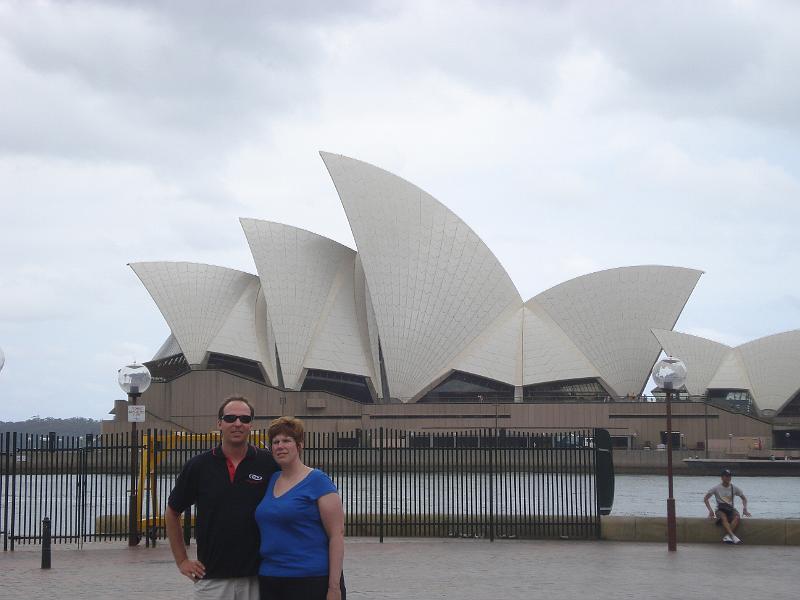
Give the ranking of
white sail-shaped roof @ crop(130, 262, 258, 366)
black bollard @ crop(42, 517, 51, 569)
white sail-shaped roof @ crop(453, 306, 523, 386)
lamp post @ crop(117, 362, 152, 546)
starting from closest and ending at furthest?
black bollard @ crop(42, 517, 51, 569), lamp post @ crop(117, 362, 152, 546), white sail-shaped roof @ crop(130, 262, 258, 366), white sail-shaped roof @ crop(453, 306, 523, 386)

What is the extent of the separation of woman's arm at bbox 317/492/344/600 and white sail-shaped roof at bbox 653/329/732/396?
5738 cm

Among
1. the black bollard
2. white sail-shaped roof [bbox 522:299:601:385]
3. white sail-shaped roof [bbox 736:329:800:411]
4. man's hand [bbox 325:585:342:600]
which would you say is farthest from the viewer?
white sail-shaped roof [bbox 736:329:800:411]

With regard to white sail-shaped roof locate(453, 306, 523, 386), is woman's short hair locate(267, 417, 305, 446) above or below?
below

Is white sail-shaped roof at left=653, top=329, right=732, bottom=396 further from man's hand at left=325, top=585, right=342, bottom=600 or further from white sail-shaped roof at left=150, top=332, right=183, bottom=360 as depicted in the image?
man's hand at left=325, top=585, right=342, bottom=600

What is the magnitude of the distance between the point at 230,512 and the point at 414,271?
157 ft

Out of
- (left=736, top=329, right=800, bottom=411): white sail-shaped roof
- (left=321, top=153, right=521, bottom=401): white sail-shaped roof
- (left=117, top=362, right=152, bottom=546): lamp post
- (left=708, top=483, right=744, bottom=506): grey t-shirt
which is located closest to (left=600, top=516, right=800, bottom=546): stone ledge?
(left=708, top=483, right=744, bottom=506): grey t-shirt

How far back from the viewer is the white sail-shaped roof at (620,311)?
57875mm

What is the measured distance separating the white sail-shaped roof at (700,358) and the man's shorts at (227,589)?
57320mm

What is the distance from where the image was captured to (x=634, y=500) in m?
34.2

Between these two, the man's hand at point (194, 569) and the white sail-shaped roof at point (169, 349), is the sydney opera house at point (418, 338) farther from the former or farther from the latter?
the man's hand at point (194, 569)

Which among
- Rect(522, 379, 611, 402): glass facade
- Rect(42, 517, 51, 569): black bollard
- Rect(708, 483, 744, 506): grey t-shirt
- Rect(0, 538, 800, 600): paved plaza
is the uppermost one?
Rect(522, 379, 611, 402): glass facade

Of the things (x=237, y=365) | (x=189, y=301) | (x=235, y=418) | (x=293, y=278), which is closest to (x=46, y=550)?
(x=235, y=418)

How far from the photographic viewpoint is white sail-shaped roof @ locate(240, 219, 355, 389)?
53781 millimetres

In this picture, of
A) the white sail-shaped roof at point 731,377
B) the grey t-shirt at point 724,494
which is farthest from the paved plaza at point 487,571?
the white sail-shaped roof at point 731,377
